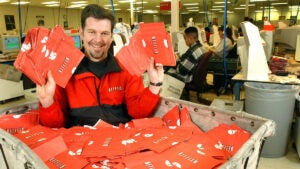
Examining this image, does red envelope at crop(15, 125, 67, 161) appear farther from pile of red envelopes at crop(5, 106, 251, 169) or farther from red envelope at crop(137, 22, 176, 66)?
red envelope at crop(137, 22, 176, 66)

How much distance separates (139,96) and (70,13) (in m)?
18.1

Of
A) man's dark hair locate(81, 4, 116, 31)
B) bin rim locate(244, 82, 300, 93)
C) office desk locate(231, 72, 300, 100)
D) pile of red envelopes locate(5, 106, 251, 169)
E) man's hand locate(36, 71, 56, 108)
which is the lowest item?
pile of red envelopes locate(5, 106, 251, 169)

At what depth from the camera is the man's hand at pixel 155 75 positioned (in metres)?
1.50

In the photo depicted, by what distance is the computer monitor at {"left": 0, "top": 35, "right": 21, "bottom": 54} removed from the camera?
18.6ft

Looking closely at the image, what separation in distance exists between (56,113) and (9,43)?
196 inches

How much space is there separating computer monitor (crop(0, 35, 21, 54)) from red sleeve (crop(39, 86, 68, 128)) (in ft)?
15.6

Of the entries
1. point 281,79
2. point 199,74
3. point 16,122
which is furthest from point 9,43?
→ point 281,79

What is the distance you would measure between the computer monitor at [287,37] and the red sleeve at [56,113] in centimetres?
406

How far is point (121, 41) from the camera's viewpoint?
161 inches

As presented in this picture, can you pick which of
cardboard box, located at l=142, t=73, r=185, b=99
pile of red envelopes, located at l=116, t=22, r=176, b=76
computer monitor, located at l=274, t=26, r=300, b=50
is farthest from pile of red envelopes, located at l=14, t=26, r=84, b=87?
computer monitor, located at l=274, t=26, r=300, b=50

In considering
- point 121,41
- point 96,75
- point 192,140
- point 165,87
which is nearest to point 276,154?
point 165,87

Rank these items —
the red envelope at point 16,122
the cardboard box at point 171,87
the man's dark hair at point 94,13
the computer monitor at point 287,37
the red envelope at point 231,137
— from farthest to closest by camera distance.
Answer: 1. the computer monitor at point 287,37
2. the cardboard box at point 171,87
3. the man's dark hair at point 94,13
4. the red envelope at point 16,122
5. the red envelope at point 231,137

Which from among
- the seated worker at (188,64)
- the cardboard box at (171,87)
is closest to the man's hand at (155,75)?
the cardboard box at (171,87)

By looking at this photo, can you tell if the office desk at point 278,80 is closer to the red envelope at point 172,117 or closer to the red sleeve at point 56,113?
the red envelope at point 172,117
